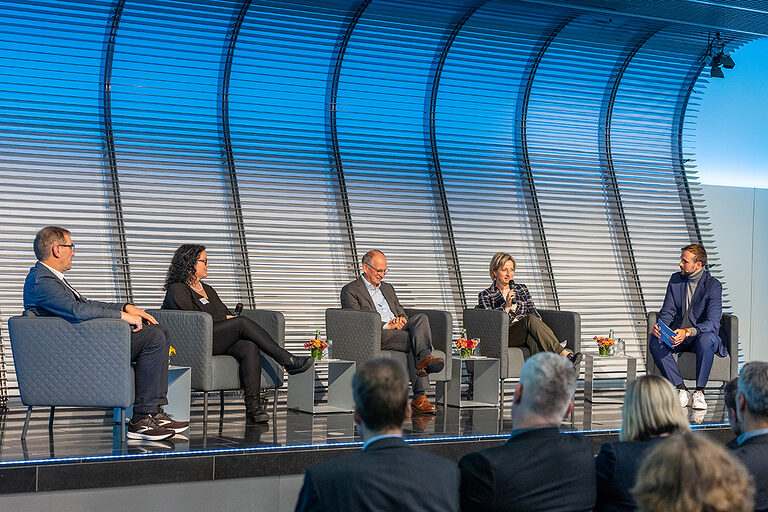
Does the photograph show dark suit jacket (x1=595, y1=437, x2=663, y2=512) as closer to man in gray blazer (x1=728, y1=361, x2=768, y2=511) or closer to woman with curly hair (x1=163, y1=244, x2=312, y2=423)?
man in gray blazer (x1=728, y1=361, x2=768, y2=511)

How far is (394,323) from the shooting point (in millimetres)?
6867

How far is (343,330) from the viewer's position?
21.9 feet

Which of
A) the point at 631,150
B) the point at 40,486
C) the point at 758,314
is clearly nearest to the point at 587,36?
the point at 631,150

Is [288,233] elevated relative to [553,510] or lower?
elevated

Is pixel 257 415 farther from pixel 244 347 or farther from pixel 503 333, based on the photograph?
pixel 503 333

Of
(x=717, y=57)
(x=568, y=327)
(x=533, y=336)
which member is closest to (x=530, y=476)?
(x=533, y=336)

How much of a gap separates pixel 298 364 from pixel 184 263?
98cm

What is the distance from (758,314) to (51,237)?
760 cm

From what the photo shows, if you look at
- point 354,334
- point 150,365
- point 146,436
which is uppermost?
point 354,334

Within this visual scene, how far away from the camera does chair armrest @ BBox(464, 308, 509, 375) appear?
7039 millimetres

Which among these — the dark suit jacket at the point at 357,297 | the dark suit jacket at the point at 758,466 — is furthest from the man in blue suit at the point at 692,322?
the dark suit jacket at the point at 758,466

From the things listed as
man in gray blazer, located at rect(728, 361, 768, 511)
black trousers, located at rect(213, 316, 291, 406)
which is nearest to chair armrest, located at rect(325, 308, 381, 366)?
black trousers, located at rect(213, 316, 291, 406)

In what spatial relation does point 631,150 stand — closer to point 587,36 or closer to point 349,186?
point 587,36

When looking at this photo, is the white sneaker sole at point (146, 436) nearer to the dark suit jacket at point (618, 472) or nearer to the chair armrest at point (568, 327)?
the dark suit jacket at point (618, 472)
